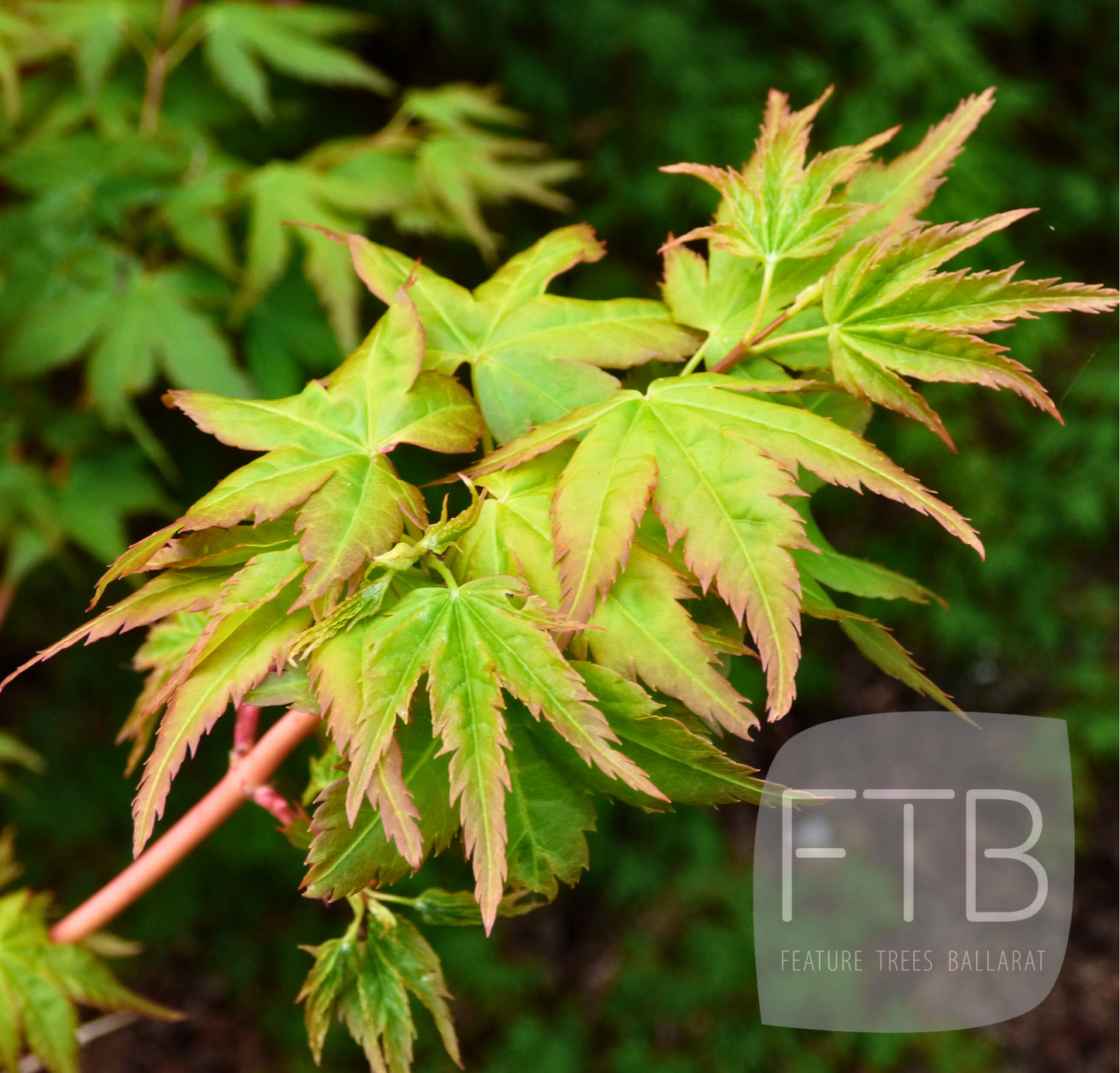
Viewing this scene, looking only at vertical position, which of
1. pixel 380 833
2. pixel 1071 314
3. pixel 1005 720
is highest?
pixel 380 833

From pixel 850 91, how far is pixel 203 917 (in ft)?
7.23

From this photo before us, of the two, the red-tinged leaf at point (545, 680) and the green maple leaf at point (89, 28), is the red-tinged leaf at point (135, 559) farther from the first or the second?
the green maple leaf at point (89, 28)

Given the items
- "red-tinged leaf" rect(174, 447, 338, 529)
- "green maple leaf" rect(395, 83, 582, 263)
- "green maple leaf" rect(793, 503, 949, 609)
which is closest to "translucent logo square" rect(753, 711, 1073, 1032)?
"green maple leaf" rect(395, 83, 582, 263)

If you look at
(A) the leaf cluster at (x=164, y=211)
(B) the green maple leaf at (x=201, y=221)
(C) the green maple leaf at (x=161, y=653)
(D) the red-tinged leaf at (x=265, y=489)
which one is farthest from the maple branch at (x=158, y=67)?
(D) the red-tinged leaf at (x=265, y=489)

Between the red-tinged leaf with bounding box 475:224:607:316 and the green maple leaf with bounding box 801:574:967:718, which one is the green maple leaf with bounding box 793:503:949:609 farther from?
the red-tinged leaf with bounding box 475:224:607:316

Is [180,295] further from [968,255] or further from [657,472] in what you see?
[968,255]

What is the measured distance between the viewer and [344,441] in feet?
1.66

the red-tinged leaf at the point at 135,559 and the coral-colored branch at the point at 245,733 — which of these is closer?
the red-tinged leaf at the point at 135,559

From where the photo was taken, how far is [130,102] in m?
1.37

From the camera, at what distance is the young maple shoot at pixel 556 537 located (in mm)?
430

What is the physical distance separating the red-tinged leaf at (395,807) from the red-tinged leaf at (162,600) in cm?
13

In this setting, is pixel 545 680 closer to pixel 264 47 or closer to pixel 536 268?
pixel 536 268

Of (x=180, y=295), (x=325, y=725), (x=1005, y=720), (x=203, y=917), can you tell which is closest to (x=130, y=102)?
(x=180, y=295)

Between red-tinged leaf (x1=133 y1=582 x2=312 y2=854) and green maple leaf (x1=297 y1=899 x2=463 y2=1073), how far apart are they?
15cm
